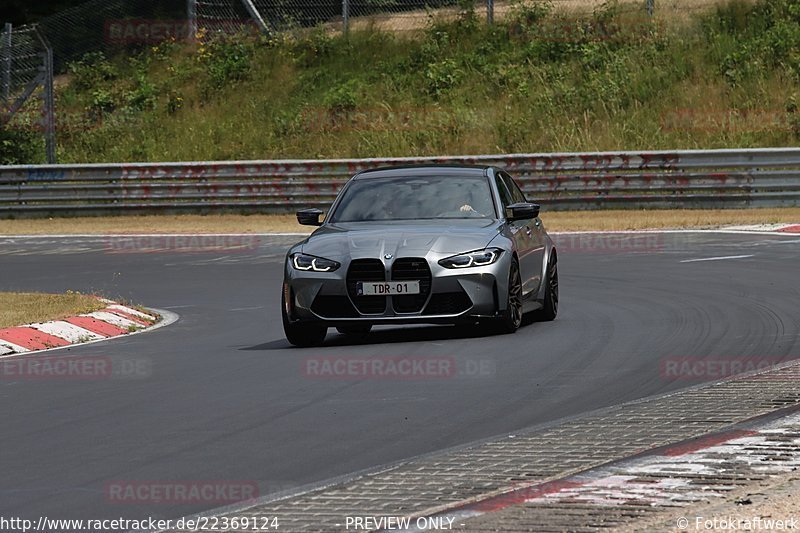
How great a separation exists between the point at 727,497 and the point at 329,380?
469 cm

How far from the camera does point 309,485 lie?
7113 millimetres

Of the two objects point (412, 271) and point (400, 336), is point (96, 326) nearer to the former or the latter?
point (400, 336)

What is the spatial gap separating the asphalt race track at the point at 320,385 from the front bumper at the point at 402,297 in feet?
0.83

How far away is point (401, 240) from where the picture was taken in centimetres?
1287

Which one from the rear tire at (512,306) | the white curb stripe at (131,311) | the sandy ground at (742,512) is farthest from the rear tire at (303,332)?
the sandy ground at (742,512)

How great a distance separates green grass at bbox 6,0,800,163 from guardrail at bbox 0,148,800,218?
3.45 metres

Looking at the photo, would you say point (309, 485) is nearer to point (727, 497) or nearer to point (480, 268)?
point (727, 497)

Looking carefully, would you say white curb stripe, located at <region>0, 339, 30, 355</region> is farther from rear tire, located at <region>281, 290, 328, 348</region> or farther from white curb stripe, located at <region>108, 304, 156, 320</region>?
white curb stripe, located at <region>108, 304, 156, 320</region>

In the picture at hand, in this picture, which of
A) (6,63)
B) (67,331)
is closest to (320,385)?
(67,331)

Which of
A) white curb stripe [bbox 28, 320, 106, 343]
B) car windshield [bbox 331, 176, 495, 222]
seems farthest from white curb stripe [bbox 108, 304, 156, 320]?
car windshield [bbox 331, 176, 495, 222]

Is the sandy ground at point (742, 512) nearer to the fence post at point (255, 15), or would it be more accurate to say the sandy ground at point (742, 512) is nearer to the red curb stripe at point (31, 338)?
the red curb stripe at point (31, 338)

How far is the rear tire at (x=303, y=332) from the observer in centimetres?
1296

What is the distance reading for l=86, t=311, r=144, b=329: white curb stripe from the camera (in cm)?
1528

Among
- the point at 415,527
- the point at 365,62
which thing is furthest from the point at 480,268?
the point at 365,62
